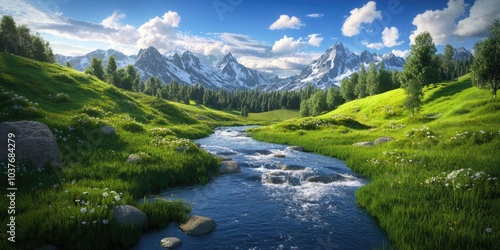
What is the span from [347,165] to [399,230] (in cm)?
1446

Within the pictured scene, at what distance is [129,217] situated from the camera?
10.8m

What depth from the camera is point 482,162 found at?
17094 mm

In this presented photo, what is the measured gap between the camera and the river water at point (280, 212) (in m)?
10.7

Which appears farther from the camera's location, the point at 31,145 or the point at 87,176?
the point at 87,176

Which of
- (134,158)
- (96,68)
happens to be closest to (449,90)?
(134,158)

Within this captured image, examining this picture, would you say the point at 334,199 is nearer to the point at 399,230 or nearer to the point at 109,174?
the point at 399,230

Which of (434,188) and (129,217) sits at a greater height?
(434,188)

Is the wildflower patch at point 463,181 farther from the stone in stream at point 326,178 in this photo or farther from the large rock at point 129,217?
the large rock at point 129,217

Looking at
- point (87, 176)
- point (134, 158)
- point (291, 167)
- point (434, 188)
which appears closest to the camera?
point (434, 188)

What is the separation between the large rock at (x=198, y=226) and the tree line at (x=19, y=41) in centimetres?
10642

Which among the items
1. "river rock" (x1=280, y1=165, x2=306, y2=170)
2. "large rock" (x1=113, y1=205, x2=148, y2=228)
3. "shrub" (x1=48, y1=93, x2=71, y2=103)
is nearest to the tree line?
"shrub" (x1=48, y1=93, x2=71, y2=103)

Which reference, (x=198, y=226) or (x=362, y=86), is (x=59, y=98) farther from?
(x=362, y=86)

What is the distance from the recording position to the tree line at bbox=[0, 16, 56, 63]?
86.9 meters

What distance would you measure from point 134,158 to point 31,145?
18.0ft
